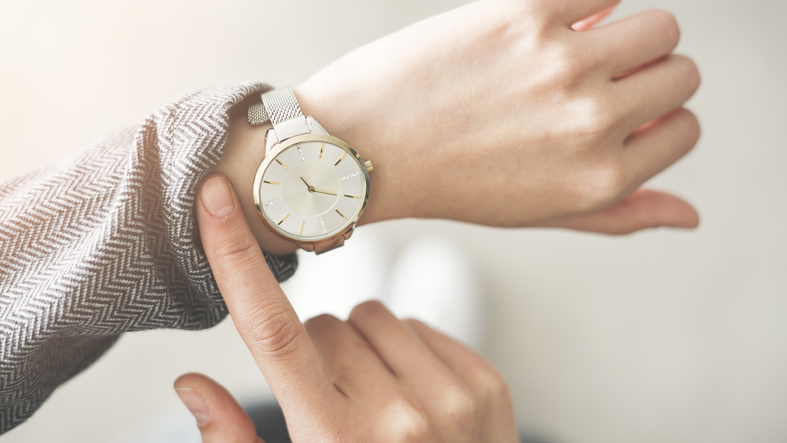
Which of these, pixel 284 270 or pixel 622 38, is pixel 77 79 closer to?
pixel 284 270

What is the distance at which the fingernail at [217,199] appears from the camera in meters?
0.66

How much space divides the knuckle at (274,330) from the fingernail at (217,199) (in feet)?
0.50

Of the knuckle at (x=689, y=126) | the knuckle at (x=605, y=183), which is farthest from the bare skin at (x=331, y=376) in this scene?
the knuckle at (x=689, y=126)

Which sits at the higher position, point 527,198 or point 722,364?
point 527,198

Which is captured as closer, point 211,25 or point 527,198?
point 527,198

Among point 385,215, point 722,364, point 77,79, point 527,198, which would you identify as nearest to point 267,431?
point 385,215

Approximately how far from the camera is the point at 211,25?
5.65 feet

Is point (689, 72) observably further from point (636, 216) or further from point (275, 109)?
point (275, 109)

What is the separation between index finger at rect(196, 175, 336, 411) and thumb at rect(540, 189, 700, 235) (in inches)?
24.2

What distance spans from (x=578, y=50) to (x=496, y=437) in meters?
0.72

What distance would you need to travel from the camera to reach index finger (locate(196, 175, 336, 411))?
0.65m

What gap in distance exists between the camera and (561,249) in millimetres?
1856

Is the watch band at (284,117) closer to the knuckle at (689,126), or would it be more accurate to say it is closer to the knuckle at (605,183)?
the knuckle at (605,183)

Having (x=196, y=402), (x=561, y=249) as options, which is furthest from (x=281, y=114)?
(x=561, y=249)
